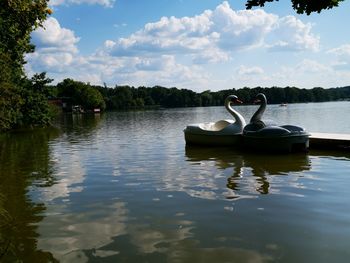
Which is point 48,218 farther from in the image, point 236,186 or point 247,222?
point 236,186

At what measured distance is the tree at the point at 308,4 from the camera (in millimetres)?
3953

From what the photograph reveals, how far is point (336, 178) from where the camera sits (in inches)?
478

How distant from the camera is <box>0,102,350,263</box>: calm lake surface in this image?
21.2 ft

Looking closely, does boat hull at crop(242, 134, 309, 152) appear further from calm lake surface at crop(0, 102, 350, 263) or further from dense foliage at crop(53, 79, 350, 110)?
dense foliage at crop(53, 79, 350, 110)

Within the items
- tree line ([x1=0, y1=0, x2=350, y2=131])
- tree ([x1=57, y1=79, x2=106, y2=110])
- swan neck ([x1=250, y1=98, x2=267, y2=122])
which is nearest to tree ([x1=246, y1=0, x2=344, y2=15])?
tree line ([x1=0, y1=0, x2=350, y2=131])

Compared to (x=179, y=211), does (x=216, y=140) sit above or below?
above

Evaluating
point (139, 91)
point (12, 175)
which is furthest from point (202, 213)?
point (139, 91)

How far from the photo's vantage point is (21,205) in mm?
9781

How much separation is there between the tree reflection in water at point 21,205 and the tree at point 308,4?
3465mm

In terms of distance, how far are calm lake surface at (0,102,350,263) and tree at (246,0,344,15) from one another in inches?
137

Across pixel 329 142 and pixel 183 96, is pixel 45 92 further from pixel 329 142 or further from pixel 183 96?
pixel 183 96

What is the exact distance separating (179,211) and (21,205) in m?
3.81

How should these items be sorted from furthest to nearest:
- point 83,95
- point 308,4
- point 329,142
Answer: point 83,95 → point 329,142 → point 308,4

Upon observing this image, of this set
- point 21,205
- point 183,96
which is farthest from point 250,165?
point 183,96
